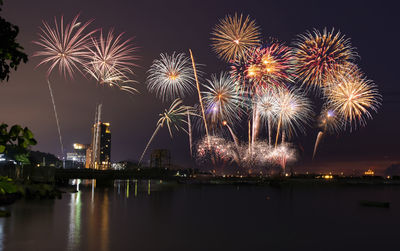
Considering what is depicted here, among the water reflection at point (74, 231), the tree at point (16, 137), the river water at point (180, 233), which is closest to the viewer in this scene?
the tree at point (16, 137)

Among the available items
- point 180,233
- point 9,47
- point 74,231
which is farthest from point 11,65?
point 180,233

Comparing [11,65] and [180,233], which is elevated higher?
[11,65]

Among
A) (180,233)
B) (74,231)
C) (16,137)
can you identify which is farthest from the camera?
(180,233)

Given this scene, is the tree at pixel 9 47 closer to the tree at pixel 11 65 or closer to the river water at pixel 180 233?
the tree at pixel 11 65

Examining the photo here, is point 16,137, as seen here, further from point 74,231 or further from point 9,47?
point 74,231

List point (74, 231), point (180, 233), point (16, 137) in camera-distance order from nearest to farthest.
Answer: point (16, 137) → point (74, 231) → point (180, 233)

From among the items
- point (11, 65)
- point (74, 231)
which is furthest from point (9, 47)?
point (74, 231)

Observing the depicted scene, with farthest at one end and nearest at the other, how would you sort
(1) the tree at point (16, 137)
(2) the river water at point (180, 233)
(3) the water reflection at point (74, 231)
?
(2) the river water at point (180, 233), (3) the water reflection at point (74, 231), (1) the tree at point (16, 137)

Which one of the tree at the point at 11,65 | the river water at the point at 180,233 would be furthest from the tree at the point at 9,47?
the river water at the point at 180,233

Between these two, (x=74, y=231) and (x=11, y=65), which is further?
(x=74, y=231)

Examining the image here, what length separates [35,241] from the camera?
1213 inches

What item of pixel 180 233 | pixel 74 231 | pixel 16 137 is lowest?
pixel 180 233

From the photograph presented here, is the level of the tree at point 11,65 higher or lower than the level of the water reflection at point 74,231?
higher

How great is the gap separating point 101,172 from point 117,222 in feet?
247
